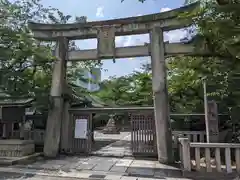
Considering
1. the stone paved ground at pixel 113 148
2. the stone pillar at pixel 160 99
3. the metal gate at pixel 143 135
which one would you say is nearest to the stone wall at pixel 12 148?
the stone paved ground at pixel 113 148

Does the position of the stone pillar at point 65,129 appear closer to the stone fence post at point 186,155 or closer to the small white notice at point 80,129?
the small white notice at point 80,129

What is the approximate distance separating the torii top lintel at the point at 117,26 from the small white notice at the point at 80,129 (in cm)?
378

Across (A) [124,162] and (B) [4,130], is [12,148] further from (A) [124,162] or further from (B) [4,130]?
(A) [124,162]

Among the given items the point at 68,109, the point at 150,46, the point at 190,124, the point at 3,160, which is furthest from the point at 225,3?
the point at 3,160

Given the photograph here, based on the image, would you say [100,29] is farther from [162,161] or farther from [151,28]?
[162,161]

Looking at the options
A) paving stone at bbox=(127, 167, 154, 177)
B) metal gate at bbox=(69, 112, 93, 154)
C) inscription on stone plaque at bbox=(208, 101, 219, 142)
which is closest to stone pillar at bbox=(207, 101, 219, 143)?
inscription on stone plaque at bbox=(208, 101, 219, 142)

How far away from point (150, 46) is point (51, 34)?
456cm

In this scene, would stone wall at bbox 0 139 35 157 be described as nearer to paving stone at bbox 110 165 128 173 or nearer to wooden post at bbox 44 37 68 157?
wooden post at bbox 44 37 68 157

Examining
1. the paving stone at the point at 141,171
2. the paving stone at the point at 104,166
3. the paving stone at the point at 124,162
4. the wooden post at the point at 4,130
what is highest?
the wooden post at the point at 4,130

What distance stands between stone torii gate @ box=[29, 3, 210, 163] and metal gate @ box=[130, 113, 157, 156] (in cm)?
90

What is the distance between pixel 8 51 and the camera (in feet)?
30.7

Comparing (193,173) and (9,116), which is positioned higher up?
(9,116)

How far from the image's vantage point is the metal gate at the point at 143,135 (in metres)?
10.1

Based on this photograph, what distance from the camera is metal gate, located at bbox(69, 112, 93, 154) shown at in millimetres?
10617
